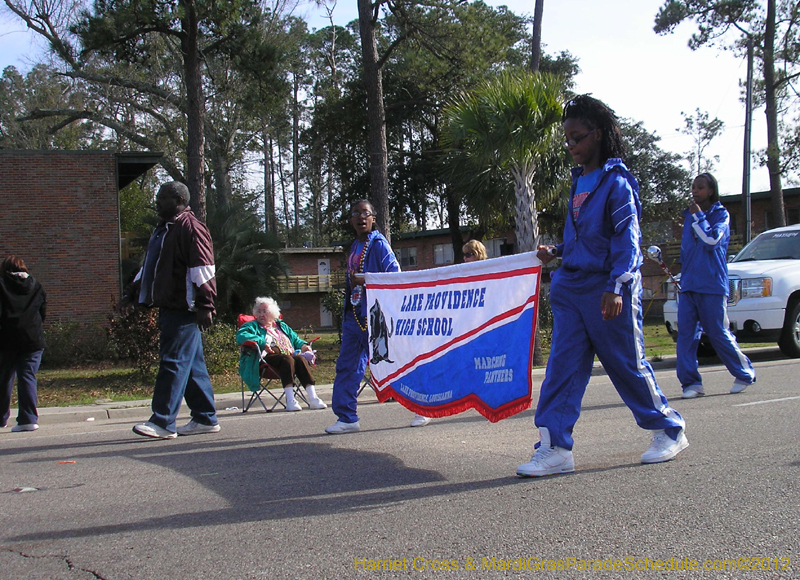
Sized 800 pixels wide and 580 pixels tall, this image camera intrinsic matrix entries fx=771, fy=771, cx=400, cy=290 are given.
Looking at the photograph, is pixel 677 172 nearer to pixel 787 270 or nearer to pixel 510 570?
pixel 787 270

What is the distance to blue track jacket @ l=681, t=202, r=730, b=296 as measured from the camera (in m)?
7.69

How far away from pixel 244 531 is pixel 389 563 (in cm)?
87

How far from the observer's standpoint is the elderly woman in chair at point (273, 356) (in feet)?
28.4

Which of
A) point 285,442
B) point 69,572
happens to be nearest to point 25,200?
point 285,442

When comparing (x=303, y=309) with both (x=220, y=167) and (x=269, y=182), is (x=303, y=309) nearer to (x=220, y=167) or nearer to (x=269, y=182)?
(x=269, y=182)

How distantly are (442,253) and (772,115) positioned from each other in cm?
2475

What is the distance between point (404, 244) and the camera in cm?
5141

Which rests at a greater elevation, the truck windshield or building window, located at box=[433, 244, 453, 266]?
building window, located at box=[433, 244, 453, 266]

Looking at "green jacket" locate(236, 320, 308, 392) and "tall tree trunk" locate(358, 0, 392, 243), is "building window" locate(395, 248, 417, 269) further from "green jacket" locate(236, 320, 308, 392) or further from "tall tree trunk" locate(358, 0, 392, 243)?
"green jacket" locate(236, 320, 308, 392)

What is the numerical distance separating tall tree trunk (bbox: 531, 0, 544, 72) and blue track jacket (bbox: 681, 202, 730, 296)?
13020mm

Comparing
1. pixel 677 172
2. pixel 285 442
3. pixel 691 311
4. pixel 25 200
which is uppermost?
pixel 677 172

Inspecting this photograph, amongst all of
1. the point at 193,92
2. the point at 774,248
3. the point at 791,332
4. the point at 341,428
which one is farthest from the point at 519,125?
the point at 341,428

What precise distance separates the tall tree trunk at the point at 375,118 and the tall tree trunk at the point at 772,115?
17137mm

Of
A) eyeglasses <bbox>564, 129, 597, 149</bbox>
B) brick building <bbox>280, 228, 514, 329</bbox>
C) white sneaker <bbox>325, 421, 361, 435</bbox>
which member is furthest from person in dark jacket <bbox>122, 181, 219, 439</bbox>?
brick building <bbox>280, 228, 514, 329</bbox>
